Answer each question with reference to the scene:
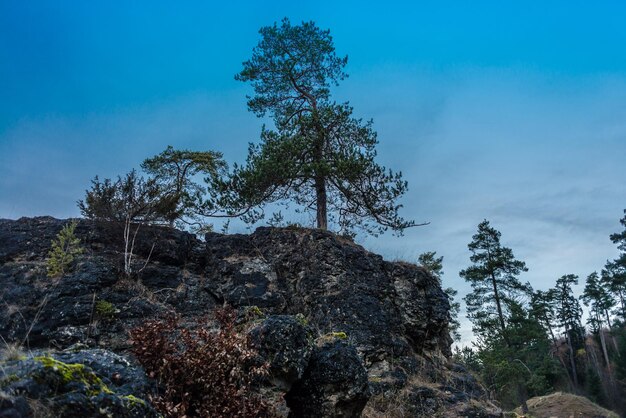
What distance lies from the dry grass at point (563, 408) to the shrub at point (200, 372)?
90.7 feet

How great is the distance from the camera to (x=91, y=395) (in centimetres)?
347

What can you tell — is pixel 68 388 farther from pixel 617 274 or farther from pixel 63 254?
pixel 617 274

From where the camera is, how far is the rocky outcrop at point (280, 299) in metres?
6.77

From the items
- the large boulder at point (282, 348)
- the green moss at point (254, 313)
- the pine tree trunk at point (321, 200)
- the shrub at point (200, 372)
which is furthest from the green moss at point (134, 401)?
the pine tree trunk at point (321, 200)

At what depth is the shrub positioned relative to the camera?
480 centimetres

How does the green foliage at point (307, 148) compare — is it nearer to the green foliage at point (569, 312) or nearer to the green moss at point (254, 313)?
the green moss at point (254, 313)

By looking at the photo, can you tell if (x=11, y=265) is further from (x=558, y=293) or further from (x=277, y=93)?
(x=558, y=293)

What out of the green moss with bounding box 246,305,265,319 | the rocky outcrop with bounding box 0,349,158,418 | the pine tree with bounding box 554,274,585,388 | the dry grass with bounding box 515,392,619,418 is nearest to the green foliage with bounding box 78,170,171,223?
the green moss with bounding box 246,305,265,319

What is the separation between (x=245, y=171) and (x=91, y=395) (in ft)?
34.9

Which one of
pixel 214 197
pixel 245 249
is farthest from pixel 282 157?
pixel 245 249

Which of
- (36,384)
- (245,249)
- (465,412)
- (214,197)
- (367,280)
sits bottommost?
(465,412)

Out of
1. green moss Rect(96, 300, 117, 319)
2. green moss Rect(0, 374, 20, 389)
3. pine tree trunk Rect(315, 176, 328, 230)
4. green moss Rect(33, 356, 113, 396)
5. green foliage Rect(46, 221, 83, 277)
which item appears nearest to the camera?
green moss Rect(0, 374, 20, 389)

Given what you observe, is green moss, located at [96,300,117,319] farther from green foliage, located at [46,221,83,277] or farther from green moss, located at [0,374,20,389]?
green moss, located at [0,374,20,389]

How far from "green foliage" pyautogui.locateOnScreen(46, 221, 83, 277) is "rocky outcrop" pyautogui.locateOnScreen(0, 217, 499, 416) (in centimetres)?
22
